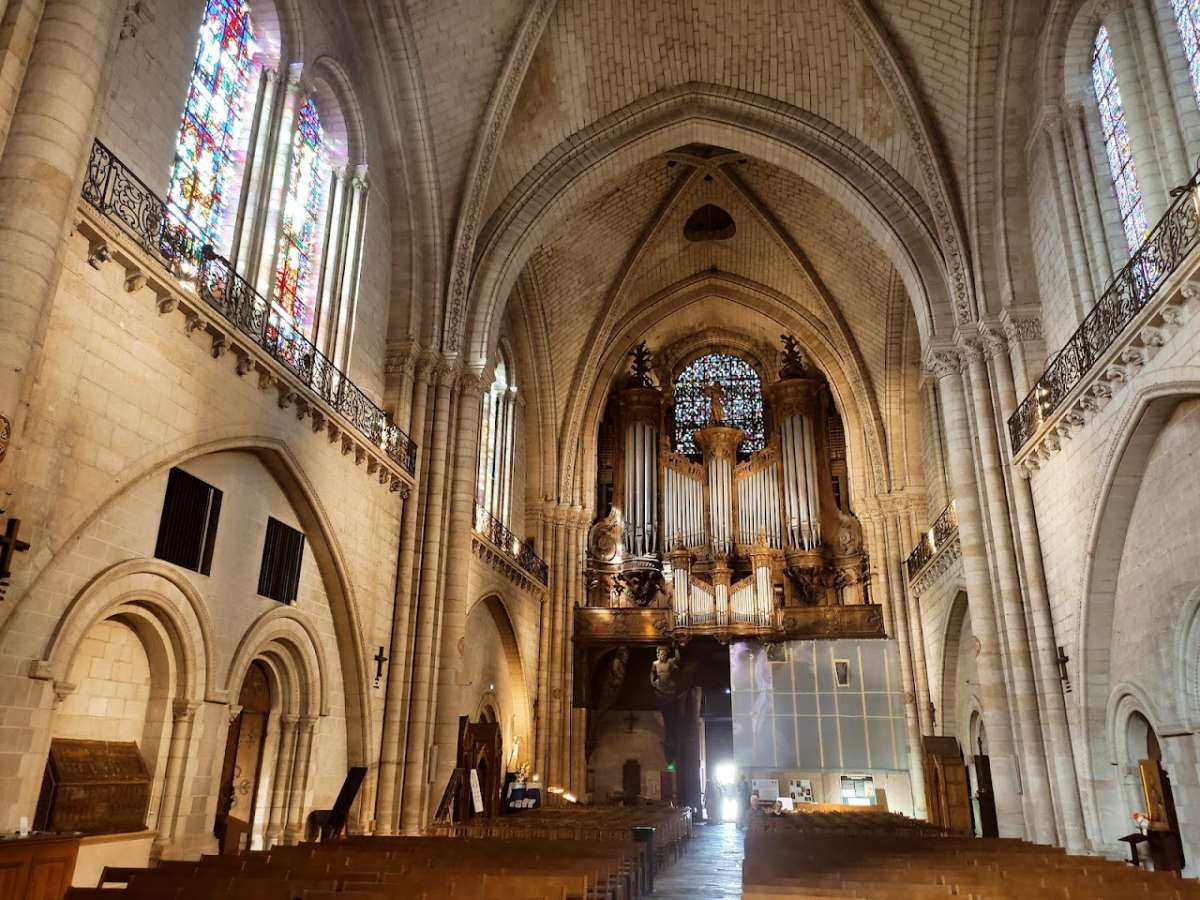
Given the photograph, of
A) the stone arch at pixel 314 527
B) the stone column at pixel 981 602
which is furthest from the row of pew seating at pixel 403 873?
the stone column at pixel 981 602

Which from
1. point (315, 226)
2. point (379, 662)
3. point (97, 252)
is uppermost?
point (315, 226)

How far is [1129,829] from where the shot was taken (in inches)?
400

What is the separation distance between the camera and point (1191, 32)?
9422 millimetres

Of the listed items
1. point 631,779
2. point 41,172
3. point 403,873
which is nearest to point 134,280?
point 41,172

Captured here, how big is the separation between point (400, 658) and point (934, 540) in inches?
424

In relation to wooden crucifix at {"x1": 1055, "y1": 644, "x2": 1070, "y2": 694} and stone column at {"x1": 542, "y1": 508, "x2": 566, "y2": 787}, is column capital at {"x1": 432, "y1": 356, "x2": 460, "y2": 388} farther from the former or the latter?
wooden crucifix at {"x1": 1055, "y1": 644, "x2": 1070, "y2": 694}

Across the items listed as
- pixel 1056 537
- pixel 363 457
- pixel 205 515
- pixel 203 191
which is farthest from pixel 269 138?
pixel 1056 537

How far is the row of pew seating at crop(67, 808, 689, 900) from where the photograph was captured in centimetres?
561

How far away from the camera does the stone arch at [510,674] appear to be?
59.1 feet

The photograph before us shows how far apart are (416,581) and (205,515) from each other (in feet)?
16.3

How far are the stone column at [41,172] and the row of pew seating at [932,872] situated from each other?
235 inches

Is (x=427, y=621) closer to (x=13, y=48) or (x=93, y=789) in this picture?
(x=93, y=789)

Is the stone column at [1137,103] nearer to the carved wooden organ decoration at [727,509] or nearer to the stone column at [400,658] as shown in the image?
the stone column at [400,658]

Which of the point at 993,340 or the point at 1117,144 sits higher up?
the point at 1117,144
